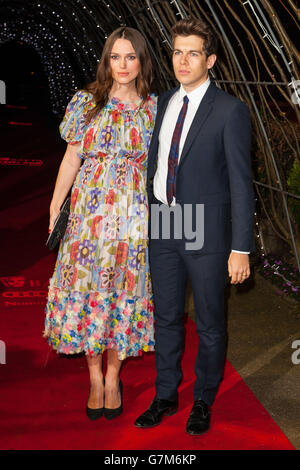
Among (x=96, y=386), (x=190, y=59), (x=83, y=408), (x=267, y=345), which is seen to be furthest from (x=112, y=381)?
(x=190, y=59)

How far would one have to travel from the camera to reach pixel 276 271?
5051 millimetres

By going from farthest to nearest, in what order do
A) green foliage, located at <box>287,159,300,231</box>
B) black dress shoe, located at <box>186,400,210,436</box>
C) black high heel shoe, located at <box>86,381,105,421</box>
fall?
green foliage, located at <box>287,159,300,231</box>
black high heel shoe, located at <box>86,381,105,421</box>
black dress shoe, located at <box>186,400,210,436</box>

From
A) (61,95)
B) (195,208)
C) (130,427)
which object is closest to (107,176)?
(195,208)

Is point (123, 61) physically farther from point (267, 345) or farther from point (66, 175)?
point (267, 345)

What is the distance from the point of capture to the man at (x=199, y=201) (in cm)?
242

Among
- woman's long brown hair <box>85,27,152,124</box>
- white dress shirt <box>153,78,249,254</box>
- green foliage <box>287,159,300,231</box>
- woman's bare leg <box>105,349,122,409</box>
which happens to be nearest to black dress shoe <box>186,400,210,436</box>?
woman's bare leg <box>105,349,122,409</box>

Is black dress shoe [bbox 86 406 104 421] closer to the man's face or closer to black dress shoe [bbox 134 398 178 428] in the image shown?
black dress shoe [bbox 134 398 178 428]

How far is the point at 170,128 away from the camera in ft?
8.37

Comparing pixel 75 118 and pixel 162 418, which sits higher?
pixel 75 118

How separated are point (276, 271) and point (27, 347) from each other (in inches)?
91.6

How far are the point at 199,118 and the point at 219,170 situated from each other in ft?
0.75

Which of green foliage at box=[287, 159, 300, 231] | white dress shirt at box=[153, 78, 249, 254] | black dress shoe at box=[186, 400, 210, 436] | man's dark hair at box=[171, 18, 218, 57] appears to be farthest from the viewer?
green foliage at box=[287, 159, 300, 231]

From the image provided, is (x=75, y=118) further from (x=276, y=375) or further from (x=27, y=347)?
(x=276, y=375)

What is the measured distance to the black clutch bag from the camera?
8.83 feet
